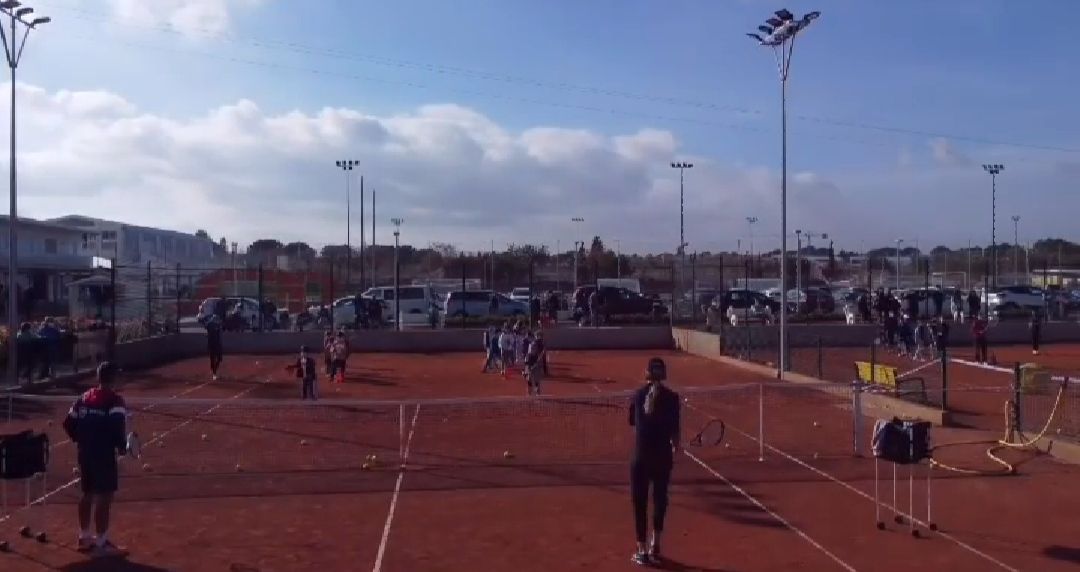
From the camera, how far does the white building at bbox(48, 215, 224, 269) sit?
77.6 m

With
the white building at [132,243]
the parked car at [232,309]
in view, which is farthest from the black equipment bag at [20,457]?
the white building at [132,243]

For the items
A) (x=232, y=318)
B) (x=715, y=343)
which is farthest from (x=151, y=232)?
(x=715, y=343)

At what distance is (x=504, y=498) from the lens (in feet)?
44.1

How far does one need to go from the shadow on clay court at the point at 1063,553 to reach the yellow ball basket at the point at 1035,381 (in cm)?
696

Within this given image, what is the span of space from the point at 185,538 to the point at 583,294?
136 ft

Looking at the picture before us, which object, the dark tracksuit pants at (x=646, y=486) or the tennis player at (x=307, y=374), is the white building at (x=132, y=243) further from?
the dark tracksuit pants at (x=646, y=486)

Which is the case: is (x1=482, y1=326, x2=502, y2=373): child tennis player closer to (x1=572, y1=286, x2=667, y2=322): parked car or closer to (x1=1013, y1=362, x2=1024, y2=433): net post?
(x1=572, y1=286, x2=667, y2=322): parked car

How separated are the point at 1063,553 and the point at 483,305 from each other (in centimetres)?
4174

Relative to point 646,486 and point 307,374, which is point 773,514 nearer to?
point 646,486

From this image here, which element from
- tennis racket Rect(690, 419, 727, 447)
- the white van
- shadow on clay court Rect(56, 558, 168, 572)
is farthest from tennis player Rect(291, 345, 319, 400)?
the white van

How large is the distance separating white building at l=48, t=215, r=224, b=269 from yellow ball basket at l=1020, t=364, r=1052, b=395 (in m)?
62.3

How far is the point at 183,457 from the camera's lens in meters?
16.7

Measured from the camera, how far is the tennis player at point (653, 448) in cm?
992

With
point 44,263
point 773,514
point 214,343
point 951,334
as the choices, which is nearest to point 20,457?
point 773,514
